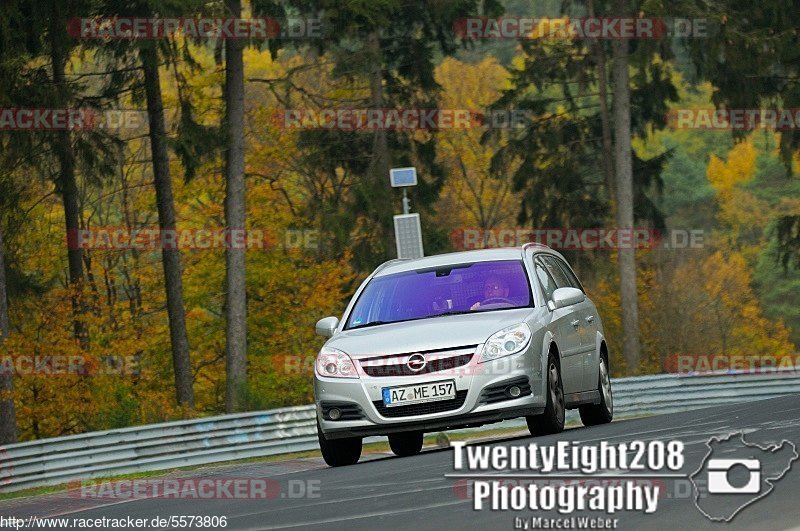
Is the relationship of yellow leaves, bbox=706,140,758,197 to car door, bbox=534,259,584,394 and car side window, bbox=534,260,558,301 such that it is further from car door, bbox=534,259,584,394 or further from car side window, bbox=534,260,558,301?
car door, bbox=534,259,584,394

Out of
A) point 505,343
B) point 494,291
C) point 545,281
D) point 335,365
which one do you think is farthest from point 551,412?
point 335,365

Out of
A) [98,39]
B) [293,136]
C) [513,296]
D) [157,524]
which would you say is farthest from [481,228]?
[157,524]

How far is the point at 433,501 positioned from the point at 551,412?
431 centimetres

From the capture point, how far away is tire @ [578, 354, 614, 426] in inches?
643

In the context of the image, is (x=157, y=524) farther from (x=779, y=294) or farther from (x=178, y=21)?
(x=779, y=294)

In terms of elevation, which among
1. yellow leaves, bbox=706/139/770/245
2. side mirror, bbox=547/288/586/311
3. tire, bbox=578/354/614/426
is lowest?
yellow leaves, bbox=706/139/770/245

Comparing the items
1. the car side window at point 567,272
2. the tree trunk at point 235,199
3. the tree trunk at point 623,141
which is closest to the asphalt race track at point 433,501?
the car side window at point 567,272

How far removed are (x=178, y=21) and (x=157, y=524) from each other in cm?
2320

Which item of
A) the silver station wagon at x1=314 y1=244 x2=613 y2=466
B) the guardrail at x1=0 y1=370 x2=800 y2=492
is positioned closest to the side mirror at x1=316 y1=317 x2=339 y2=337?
the silver station wagon at x1=314 y1=244 x2=613 y2=466

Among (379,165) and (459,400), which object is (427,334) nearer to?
(459,400)

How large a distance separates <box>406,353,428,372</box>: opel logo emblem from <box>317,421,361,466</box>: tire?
126 cm

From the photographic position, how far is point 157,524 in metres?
10.7

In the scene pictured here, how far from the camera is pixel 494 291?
15.0 meters

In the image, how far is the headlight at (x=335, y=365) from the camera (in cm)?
1388
